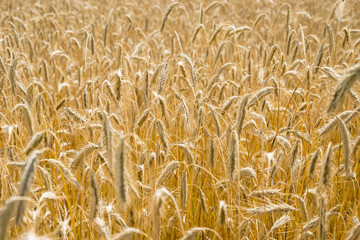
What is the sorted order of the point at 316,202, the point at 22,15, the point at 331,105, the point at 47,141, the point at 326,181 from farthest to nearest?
the point at 22,15
the point at 47,141
the point at 316,202
the point at 326,181
the point at 331,105

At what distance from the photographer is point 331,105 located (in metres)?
1.26

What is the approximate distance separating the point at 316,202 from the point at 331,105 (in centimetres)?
75

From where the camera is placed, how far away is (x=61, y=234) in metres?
1.44

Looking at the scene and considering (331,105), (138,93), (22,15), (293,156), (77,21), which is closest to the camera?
(331,105)

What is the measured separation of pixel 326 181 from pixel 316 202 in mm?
443

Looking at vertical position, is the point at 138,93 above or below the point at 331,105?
below

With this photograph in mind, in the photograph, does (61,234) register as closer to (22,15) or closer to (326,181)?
(326,181)

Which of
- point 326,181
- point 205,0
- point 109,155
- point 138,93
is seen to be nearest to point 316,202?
point 326,181

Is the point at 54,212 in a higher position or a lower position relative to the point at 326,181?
lower

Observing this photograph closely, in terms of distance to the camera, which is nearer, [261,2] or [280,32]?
[280,32]

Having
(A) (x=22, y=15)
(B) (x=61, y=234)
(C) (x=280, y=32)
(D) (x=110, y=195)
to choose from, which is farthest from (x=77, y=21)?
(B) (x=61, y=234)

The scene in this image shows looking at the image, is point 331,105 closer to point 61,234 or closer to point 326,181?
point 326,181

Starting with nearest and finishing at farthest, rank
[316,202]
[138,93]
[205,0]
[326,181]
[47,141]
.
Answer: [326,181] < [316,202] < [47,141] < [138,93] < [205,0]

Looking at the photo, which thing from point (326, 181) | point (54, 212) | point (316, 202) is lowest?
point (54, 212)
